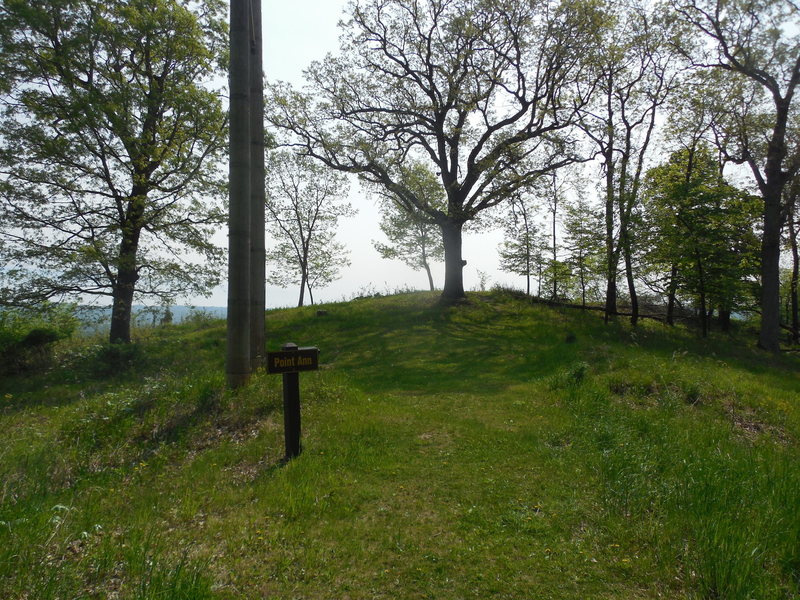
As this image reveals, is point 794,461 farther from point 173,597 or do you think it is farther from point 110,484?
point 110,484

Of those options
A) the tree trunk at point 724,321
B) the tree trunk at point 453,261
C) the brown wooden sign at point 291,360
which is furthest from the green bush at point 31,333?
the tree trunk at point 724,321

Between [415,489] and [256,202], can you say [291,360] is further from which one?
[256,202]

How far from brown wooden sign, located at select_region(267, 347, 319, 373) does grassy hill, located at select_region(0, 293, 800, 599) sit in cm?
106

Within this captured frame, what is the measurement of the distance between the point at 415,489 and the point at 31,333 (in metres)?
12.5

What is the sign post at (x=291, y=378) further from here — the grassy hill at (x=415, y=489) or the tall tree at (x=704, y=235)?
the tall tree at (x=704, y=235)

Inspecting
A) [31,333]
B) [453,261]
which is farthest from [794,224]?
[31,333]

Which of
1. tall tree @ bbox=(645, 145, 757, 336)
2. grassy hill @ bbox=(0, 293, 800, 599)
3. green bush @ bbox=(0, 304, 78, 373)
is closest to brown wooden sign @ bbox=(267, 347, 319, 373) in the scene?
grassy hill @ bbox=(0, 293, 800, 599)

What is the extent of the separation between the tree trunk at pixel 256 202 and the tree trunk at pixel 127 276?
639cm

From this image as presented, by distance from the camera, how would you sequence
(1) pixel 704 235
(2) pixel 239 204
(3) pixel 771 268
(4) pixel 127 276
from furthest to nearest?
(1) pixel 704 235 → (3) pixel 771 268 → (4) pixel 127 276 → (2) pixel 239 204

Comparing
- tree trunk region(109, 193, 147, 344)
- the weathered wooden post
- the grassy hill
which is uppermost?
tree trunk region(109, 193, 147, 344)

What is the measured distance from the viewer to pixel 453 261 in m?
19.0

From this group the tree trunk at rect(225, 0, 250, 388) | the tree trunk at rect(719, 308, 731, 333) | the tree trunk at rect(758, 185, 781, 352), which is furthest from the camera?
the tree trunk at rect(719, 308, 731, 333)

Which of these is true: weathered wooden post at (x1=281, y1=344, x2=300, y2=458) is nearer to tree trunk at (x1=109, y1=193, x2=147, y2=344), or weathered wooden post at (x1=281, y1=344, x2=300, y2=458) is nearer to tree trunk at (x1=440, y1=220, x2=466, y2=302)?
tree trunk at (x1=109, y1=193, x2=147, y2=344)

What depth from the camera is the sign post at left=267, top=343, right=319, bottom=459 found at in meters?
5.42
